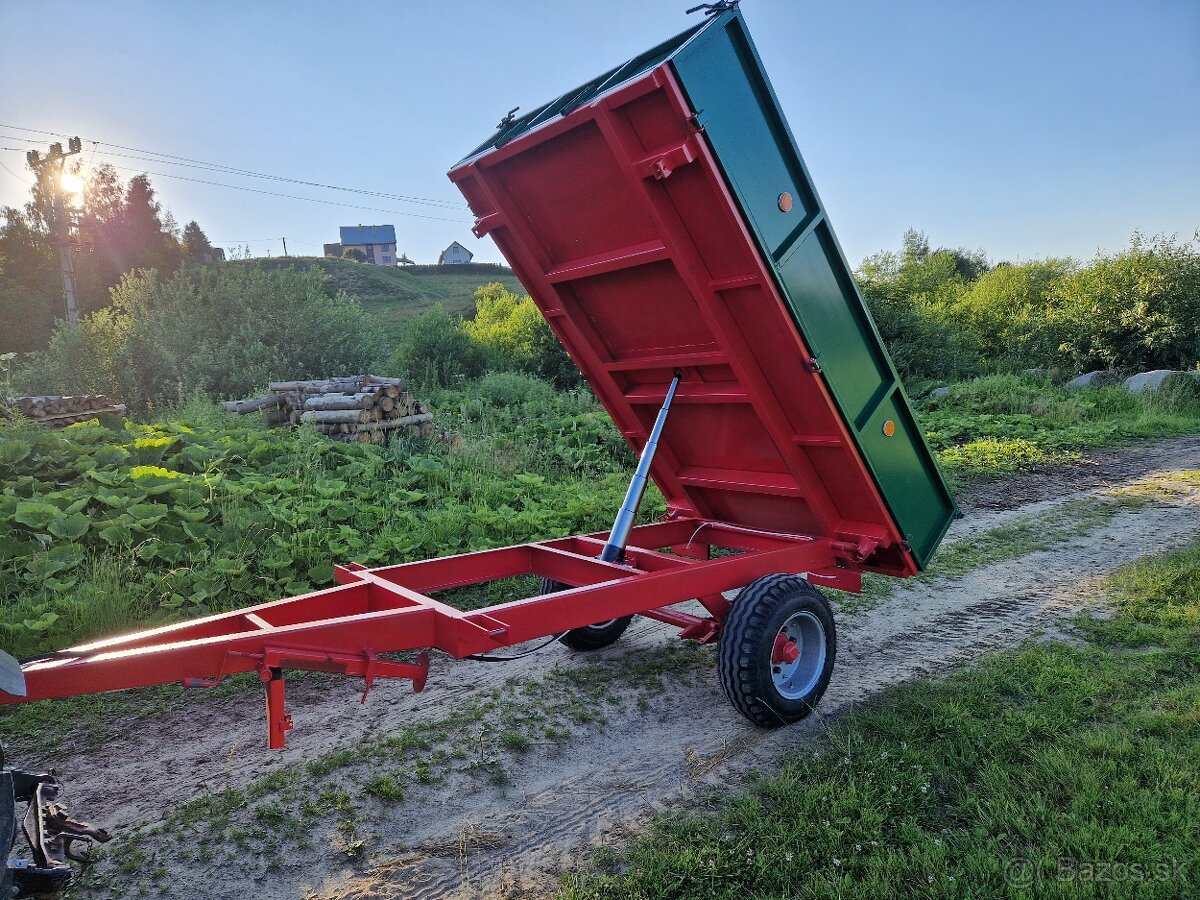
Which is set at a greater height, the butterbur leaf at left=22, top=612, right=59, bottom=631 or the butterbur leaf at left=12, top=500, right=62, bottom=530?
the butterbur leaf at left=12, top=500, right=62, bottom=530

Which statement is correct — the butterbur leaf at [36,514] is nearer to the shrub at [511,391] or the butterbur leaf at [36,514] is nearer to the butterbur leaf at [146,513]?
the butterbur leaf at [146,513]

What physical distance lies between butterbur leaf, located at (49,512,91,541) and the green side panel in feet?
17.6

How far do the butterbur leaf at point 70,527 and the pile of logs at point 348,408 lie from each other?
140 inches

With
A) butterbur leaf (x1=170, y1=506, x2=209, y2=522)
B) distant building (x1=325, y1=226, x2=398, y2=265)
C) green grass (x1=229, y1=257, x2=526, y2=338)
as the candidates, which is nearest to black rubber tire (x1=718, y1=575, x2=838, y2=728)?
butterbur leaf (x1=170, y1=506, x2=209, y2=522)

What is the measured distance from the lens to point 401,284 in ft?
182

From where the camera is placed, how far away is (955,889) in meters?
2.75

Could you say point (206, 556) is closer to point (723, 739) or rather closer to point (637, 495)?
point (637, 495)

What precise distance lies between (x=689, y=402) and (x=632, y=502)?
71 centimetres

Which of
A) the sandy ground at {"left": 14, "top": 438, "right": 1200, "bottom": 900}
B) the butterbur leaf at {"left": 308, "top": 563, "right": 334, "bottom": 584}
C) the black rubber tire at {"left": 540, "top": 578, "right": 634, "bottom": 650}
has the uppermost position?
the butterbur leaf at {"left": 308, "top": 563, "right": 334, "bottom": 584}

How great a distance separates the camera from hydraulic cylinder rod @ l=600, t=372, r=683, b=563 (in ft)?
14.7

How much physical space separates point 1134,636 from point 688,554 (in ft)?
9.41

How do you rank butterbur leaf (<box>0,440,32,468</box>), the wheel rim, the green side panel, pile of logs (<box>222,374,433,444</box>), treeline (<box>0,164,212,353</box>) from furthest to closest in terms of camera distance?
treeline (<box>0,164,212,353</box>)
pile of logs (<box>222,374,433,444</box>)
butterbur leaf (<box>0,440,32,468</box>)
the wheel rim
the green side panel

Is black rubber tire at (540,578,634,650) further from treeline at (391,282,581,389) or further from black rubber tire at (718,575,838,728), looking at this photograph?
treeline at (391,282,581,389)

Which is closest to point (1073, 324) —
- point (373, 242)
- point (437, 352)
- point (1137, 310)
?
point (1137, 310)
